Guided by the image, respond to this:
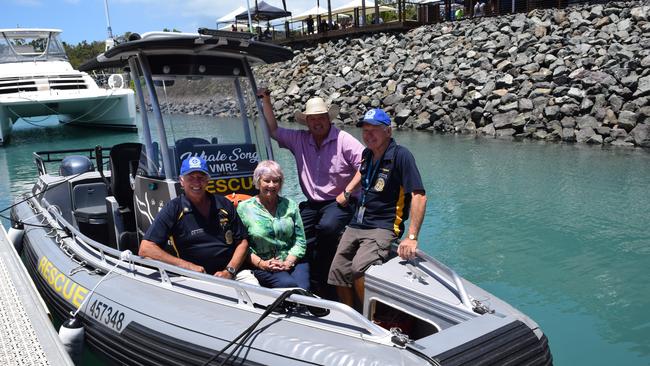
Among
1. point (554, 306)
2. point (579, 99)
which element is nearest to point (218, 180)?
point (554, 306)

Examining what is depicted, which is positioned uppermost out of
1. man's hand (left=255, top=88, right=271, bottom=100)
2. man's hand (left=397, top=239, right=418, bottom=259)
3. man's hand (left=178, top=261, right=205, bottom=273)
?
man's hand (left=255, top=88, right=271, bottom=100)

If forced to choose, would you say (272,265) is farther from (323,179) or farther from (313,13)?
(313,13)

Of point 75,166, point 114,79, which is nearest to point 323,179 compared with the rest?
point 114,79

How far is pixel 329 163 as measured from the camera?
4.57m

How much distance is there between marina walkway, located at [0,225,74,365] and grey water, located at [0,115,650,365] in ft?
6.28

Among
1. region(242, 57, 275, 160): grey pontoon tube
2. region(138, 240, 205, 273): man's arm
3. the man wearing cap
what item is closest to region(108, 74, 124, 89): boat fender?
region(242, 57, 275, 160): grey pontoon tube

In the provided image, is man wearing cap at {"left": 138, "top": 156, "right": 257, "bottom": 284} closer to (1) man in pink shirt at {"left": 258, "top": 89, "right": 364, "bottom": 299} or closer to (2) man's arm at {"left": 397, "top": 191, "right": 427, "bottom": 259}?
(1) man in pink shirt at {"left": 258, "top": 89, "right": 364, "bottom": 299}

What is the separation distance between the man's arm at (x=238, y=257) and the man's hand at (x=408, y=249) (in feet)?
3.55

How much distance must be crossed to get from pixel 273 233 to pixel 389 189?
877 mm

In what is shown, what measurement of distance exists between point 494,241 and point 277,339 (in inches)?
205

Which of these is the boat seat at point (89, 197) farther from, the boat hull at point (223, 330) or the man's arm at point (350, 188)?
the man's arm at point (350, 188)

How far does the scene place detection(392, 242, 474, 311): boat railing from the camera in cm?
315

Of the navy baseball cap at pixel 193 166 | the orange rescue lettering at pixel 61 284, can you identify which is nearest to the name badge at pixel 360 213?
the navy baseball cap at pixel 193 166

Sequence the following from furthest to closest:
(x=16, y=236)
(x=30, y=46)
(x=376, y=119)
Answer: (x=30, y=46)
(x=16, y=236)
(x=376, y=119)
